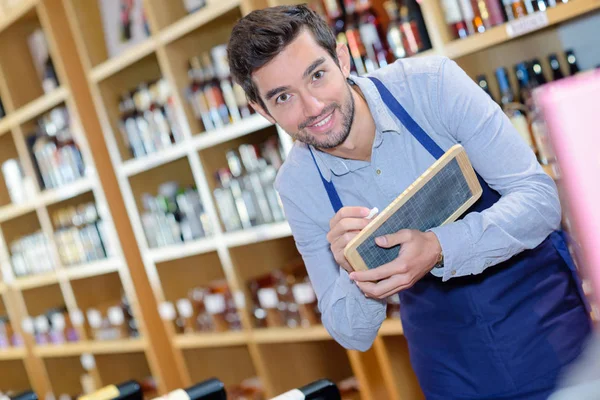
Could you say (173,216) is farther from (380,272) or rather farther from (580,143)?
(580,143)

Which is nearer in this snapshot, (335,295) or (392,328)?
(335,295)

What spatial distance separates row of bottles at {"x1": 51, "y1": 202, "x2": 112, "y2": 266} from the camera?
3.87 meters

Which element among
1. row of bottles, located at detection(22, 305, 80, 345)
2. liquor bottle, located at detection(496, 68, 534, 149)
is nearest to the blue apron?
liquor bottle, located at detection(496, 68, 534, 149)

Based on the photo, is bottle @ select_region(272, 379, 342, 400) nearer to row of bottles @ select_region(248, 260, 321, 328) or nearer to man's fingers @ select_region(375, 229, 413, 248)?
man's fingers @ select_region(375, 229, 413, 248)

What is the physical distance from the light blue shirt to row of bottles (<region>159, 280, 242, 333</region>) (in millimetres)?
1776

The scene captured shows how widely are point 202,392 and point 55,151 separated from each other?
9.84ft

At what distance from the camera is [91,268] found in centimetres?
386

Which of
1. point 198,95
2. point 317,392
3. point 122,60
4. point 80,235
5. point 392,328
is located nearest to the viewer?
point 317,392

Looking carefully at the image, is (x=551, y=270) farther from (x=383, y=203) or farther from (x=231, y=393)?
(x=231, y=393)

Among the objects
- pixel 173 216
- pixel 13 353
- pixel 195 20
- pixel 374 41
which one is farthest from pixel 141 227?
pixel 13 353

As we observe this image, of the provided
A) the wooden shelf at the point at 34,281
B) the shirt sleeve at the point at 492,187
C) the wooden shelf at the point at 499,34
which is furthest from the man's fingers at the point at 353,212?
the wooden shelf at the point at 34,281

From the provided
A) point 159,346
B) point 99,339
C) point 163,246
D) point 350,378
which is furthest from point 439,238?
point 99,339

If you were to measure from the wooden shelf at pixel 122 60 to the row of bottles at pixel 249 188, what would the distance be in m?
0.58

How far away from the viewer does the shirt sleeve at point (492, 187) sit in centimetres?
124
